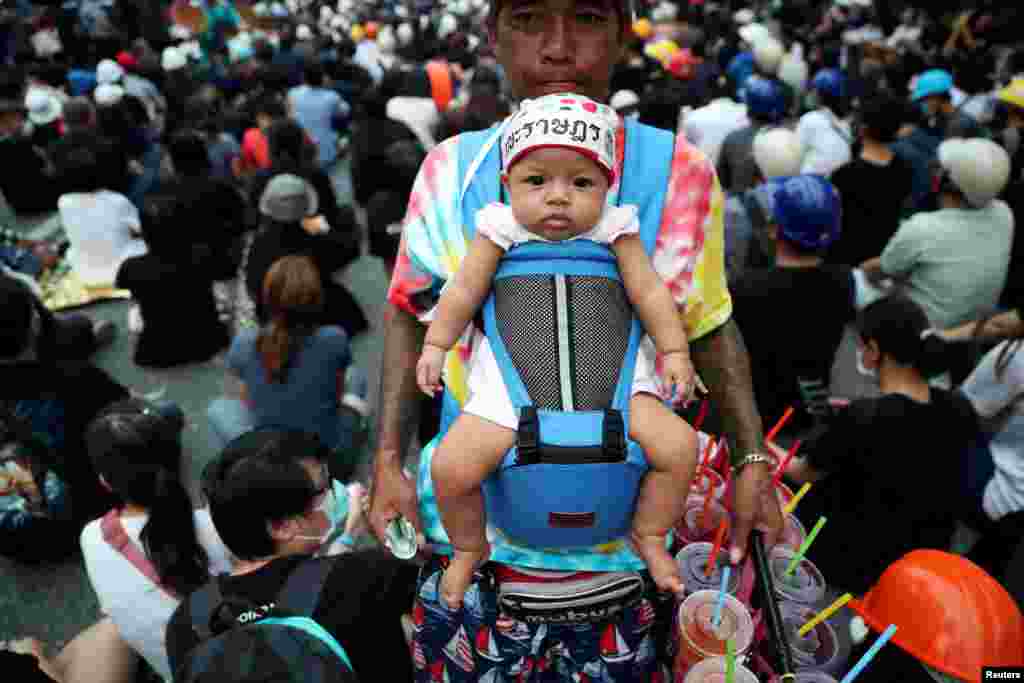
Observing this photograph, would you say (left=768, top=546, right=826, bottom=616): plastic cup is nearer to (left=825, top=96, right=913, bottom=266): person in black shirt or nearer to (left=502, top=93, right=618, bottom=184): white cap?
(left=502, top=93, right=618, bottom=184): white cap

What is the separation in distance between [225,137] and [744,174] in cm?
570

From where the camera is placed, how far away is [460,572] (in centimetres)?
144

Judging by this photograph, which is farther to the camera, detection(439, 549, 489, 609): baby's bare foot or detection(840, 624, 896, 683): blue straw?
detection(439, 549, 489, 609): baby's bare foot

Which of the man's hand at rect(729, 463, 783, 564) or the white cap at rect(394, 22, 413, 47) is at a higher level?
the white cap at rect(394, 22, 413, 47)

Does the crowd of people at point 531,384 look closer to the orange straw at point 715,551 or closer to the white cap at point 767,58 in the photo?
the orange straw at point 715,551

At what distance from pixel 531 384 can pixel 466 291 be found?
0.25 m

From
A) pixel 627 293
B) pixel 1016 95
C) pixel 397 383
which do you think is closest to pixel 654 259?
pixel 627 293

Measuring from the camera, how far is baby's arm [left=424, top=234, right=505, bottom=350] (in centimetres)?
141

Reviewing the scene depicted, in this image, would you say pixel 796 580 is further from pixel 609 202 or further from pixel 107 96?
pixel 107 96

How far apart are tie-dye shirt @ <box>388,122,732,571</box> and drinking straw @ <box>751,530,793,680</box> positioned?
256 mm

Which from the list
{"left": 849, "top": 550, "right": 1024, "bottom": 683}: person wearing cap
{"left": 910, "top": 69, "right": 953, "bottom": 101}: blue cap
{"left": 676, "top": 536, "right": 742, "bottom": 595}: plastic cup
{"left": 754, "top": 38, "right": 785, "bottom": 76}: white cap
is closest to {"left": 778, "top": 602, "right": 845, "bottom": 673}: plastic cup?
{"left": 676, "top": 536, "right": 742, "bottom": 595}: plastic cup

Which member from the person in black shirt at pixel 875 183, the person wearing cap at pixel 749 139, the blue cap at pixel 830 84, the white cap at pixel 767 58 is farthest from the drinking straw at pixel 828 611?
the white cap at pixel 767 58

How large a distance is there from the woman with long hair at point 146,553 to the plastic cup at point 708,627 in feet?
6.42

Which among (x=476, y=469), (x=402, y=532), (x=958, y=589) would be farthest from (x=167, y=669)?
(x=958, y=589)
